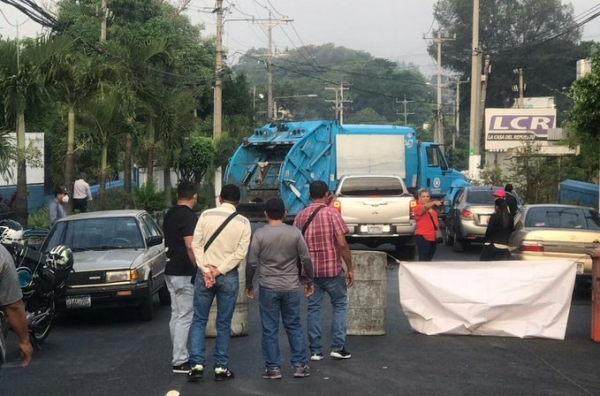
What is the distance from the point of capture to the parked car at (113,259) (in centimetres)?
1315

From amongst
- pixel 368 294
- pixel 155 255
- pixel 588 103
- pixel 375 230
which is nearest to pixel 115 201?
pixel 375 230

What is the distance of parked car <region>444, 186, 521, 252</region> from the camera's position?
23141 millimetres

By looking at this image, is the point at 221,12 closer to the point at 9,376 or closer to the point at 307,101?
the point at 9,376

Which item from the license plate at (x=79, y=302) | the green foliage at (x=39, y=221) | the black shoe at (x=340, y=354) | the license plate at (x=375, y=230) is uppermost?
the license plate at (x=375, y=230)

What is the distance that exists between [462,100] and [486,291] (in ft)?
276

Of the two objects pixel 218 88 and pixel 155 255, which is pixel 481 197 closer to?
pixel 155 255

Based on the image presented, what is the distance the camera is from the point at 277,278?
368 inches

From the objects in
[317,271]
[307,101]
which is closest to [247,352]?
[317,271]

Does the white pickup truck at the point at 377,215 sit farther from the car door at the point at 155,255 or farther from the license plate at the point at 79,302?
the license plate at the point at 79,302

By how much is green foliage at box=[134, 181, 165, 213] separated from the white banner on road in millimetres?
18608

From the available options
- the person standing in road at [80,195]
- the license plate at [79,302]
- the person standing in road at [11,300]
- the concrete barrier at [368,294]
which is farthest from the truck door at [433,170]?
the person standing in road at [11,300]

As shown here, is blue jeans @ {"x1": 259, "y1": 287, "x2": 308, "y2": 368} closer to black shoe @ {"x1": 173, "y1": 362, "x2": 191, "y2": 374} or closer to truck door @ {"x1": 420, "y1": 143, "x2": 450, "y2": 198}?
black shoe @ {"x1": 173, "y1": 362, "x2": 191, "y2": 374}

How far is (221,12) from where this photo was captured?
43.8 metres

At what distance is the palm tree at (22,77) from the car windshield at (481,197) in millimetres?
10267
